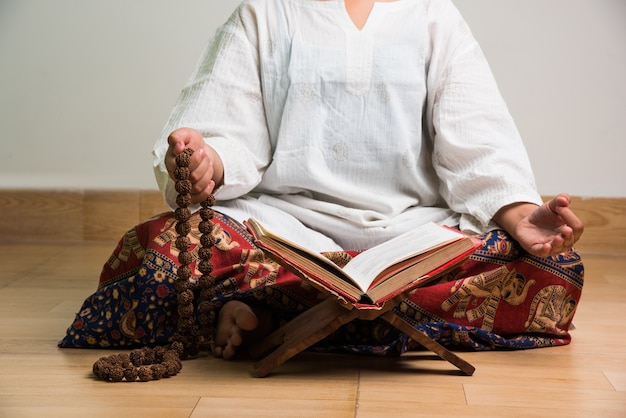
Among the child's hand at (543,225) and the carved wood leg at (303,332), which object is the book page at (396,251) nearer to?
the carved wood leg at (303,332)

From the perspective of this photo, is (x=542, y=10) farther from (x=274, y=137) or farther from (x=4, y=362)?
(x=4, y=362)

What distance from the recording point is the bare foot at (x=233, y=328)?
1679 millimetres

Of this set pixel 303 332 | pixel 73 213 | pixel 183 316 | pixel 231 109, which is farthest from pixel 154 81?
pixel 303 332

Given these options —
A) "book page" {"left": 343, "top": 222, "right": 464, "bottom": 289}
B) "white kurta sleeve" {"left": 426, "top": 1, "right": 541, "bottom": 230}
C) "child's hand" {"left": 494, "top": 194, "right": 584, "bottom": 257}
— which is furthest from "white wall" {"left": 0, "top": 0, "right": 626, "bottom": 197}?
"book page" {"left": 343, "top": 222, "right": 464, "bottom": 289}

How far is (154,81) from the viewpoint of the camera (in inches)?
122

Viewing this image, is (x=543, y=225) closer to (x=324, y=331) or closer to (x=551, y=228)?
(x=551, y=228)

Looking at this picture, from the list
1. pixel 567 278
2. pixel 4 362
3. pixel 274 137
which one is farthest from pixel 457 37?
pixel 4 362

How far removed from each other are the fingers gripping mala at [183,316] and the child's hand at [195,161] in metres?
0.02

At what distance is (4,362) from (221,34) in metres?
0.87

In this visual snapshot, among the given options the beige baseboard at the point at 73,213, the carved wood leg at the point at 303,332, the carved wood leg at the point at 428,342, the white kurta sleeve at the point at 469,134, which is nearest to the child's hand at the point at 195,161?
the carved wood leg at the point at 303,332

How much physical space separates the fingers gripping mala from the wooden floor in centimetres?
3

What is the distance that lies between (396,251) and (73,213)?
1834 mm

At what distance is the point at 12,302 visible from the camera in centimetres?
221

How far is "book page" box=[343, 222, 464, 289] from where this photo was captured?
1517 millimetres
